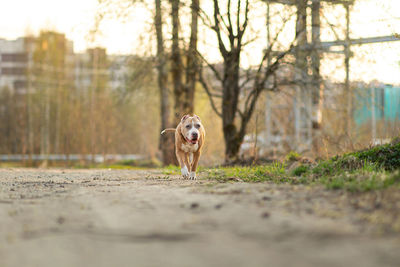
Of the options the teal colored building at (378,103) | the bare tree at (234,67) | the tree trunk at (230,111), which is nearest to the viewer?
the teal colored building at (378,103)

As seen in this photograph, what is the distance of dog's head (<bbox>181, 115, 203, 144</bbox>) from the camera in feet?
30.6

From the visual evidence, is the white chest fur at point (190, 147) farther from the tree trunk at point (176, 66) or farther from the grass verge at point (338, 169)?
the tree trunk at point (176, 66)

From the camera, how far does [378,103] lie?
1499 cm

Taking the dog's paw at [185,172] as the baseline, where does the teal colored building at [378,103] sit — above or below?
above

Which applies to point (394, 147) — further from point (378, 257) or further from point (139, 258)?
point (139, 258)

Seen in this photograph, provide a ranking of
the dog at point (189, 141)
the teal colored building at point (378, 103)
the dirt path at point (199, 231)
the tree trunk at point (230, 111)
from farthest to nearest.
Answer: the tree trunk at point (230, 111) → the teal colored building at point (378, 103) → the dog at point (189, 141) → the dirt path at point (199, 231)

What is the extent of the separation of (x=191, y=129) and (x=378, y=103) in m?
7.83

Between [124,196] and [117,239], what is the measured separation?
2.31 meters

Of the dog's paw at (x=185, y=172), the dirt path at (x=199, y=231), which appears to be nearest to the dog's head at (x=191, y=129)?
the dog's paw at (x=185, y=172)

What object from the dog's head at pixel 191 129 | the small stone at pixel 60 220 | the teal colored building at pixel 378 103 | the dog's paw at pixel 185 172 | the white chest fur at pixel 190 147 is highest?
the teal colored building at pixel 378 103

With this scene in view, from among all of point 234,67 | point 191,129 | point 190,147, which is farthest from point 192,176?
point 234,67

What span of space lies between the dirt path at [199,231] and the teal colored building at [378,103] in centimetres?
689

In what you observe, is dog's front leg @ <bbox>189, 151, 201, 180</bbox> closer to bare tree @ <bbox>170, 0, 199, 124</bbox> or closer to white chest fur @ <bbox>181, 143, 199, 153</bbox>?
white chest fur @ <bbox>181, 143, 199, 153</bbox>

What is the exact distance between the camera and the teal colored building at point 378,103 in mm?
12000
